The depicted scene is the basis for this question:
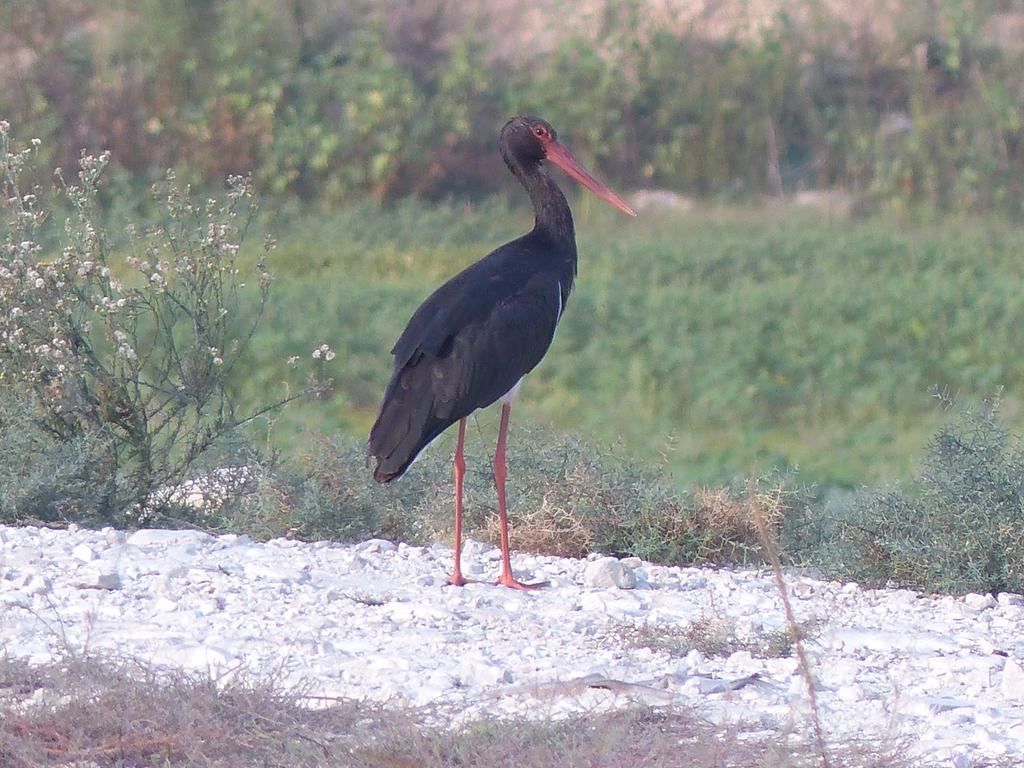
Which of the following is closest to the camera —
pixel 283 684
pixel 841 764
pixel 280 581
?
pixel 841 764

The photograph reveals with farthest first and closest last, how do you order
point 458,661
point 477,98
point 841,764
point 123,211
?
point 477,98
point 123,211
point 458,661
point 841,764

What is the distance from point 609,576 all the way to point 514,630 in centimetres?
77

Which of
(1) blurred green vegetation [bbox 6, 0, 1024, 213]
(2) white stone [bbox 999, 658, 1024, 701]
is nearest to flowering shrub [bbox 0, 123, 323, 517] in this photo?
(2) white stone [bbox 999, 658, 1024, 701]

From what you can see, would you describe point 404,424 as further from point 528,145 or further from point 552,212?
point 528,145

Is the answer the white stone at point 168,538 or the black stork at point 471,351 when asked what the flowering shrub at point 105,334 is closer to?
the white stone at point 168,538

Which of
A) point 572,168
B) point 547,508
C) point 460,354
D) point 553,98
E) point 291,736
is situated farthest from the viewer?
point 553,98

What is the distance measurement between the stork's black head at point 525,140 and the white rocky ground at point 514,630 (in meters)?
1.69

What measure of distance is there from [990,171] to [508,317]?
13457 mm

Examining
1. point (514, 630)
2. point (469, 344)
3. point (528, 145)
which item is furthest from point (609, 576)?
point (528, 145)

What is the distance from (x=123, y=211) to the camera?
55.2ft

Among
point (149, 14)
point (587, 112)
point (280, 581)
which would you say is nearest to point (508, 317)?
point (280, 581)

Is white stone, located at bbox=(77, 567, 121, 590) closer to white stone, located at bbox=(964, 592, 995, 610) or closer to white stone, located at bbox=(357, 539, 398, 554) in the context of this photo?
white stone, located at bbox=(357, 539, 398, 554)

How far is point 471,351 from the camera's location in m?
5.94

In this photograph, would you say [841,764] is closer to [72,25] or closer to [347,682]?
[347,682]
